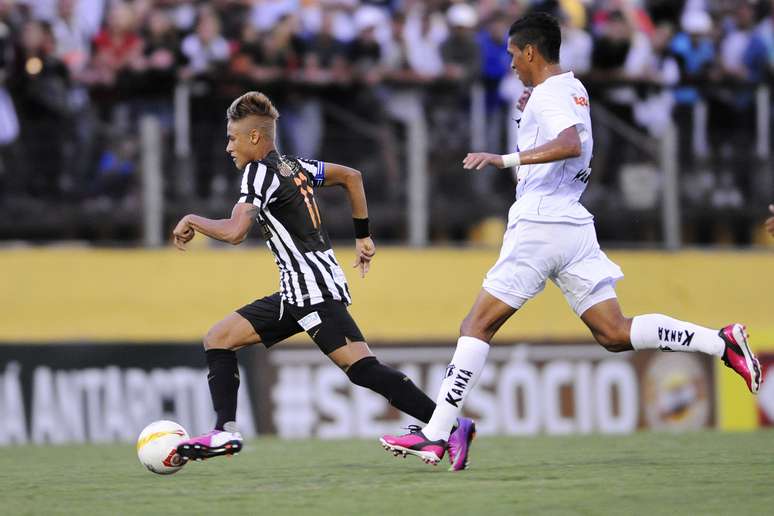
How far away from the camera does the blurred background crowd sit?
13672mm

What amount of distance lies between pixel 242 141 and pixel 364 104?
681 centimetres

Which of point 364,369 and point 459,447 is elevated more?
point 364,369

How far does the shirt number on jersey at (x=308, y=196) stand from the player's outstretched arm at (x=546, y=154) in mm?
1095

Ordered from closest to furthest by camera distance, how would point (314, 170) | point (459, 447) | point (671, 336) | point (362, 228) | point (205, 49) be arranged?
1. point (459, 447)
2. point (671, 336)
3. point (314, 170)
4. point (362, 228)
5. point (205, 49)

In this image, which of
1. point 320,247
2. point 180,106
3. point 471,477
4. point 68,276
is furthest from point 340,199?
point 471,477

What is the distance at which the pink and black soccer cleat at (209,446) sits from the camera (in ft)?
24.6

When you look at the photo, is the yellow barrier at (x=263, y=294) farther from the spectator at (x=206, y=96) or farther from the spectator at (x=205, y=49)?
the spectator at (x=205, y=49)

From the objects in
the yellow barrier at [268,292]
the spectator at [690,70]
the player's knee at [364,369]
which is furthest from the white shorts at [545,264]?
the spectator at [690,70]

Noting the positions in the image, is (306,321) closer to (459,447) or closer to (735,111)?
(459,447)

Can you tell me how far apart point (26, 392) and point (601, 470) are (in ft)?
24.8

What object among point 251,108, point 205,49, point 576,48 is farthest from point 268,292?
point 251,108

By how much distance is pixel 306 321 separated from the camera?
7.82 m

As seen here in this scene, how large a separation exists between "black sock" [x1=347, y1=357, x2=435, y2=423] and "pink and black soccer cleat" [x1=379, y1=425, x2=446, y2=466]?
1.49 ft

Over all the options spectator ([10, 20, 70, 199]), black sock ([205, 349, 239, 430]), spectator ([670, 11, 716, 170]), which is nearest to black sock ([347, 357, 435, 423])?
black sock ([205, 349, 239, 430])
